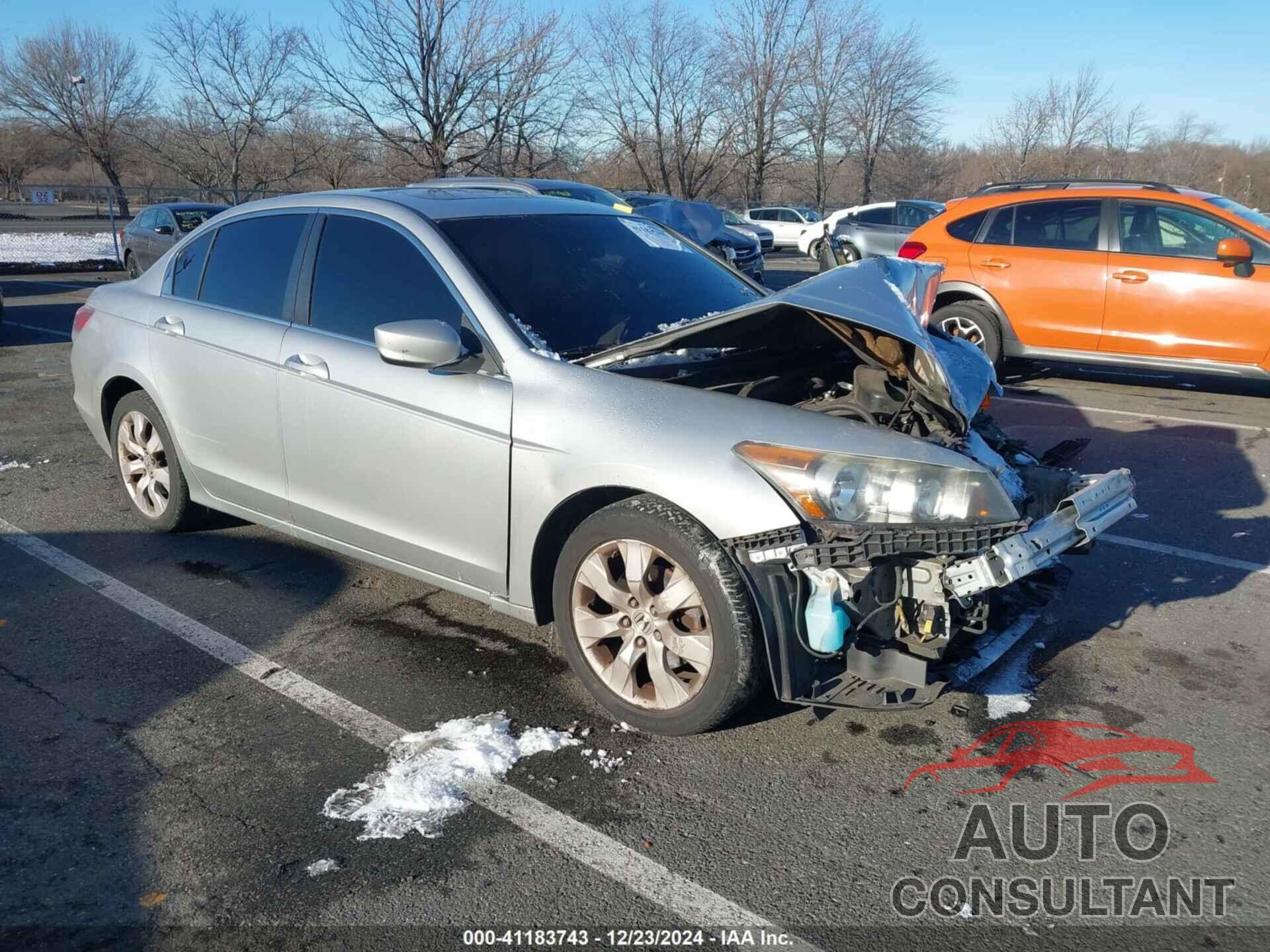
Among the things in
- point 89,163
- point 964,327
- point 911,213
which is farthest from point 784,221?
point 89,163

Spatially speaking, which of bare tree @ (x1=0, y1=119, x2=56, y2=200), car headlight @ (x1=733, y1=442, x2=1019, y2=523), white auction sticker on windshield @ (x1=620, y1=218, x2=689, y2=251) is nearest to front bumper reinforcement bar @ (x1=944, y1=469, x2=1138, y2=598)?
car headlight @ (x1=733, y1=442, x2=1019, y2=523)

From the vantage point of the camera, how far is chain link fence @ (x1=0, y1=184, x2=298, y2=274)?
76.6 feet

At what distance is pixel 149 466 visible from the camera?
5219 mm

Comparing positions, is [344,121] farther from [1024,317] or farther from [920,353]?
[920,353]

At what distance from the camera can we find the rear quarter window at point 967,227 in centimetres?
942

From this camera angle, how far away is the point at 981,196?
9.66 metres

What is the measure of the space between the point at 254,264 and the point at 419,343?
1618 millimetres

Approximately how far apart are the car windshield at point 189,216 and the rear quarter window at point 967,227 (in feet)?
43.8

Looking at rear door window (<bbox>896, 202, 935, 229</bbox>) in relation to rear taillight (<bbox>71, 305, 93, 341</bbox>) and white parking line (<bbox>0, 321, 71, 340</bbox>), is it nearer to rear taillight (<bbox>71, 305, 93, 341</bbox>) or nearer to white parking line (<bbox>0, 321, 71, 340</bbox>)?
white parking line (<bbox>0, 321, 71, 340</bbox>)

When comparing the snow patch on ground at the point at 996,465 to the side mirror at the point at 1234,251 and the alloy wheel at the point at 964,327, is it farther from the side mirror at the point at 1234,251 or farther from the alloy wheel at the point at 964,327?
the alloy wheel at the point at 964,327

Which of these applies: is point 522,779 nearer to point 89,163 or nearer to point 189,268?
point 189,268

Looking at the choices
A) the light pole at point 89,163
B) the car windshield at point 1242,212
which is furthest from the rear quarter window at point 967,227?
the light pole at point 89,163

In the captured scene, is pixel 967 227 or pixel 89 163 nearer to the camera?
pixel 967 227

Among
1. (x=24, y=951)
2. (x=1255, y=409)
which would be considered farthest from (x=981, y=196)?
(x=24, y=951)
